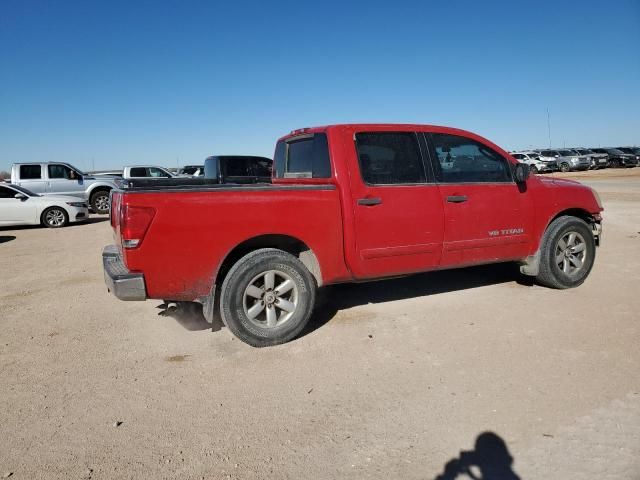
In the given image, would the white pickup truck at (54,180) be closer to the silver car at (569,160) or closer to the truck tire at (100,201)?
the truck tire at (100,201)

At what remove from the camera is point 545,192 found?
201 inches

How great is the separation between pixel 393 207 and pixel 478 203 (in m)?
1.00

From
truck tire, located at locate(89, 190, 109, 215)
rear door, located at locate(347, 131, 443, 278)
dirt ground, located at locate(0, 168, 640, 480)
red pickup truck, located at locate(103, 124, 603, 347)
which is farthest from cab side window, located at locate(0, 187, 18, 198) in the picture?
rear door, located at locate(347, 131, 443, 278)

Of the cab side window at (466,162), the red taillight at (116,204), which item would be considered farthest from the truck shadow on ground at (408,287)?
the red taillight at (116,204)

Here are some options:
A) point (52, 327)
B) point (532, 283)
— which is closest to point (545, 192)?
point (532, 283)

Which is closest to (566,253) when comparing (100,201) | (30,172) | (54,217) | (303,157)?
(303,157)

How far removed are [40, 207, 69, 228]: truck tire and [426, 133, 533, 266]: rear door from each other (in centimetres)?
1186

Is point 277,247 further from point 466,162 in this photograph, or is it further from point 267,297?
point 466,162

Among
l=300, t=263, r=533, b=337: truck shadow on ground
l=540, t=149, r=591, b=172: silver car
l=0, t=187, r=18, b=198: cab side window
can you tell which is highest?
l=540, t=149, r=591, b=172: silver car

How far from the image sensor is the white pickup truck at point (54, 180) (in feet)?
49.6

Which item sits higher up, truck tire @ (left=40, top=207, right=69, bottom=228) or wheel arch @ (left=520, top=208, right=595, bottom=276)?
truck tire @ (left=40, top=207, right=69, bottom=228)

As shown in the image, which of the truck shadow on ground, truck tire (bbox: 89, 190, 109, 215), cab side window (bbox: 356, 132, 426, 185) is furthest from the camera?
truck tire (bbox: 89, 190, 109, 215)

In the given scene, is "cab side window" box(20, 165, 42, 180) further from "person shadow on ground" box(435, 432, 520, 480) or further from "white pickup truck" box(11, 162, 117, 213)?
"person shadow on ground" box(435, 432, 520, 480)

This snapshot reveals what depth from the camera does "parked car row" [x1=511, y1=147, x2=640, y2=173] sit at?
3703cm
